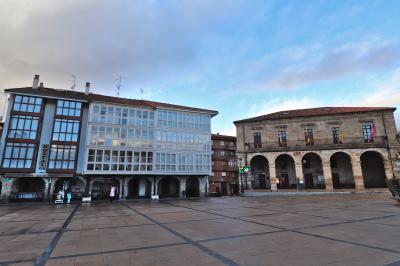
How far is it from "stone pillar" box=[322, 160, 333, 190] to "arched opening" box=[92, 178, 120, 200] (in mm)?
28883

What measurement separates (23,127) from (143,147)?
14.2m

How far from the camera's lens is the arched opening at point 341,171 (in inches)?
1313

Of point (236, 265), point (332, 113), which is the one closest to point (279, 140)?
point (332, 113)

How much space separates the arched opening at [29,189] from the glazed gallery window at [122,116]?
412 inches

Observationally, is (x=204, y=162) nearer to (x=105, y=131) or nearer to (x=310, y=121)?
(x=105, y=131)

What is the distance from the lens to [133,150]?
3002 cm

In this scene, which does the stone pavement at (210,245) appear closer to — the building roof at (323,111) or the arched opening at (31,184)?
the arched opening at (31,184)

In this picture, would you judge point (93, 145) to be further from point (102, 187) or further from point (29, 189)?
point (29, 189)

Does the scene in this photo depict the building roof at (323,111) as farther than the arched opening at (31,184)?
Yes

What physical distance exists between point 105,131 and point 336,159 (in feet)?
111

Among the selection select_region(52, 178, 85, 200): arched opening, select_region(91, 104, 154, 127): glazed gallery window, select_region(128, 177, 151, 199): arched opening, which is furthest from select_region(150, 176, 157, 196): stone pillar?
select_region(52, 178, 85, 200): arched opening

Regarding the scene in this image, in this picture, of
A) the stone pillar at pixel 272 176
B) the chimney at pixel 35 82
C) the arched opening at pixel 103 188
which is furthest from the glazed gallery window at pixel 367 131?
the chimney at pixel 35 82

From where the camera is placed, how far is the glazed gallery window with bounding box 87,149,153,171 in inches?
1098

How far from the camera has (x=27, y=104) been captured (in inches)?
1086
